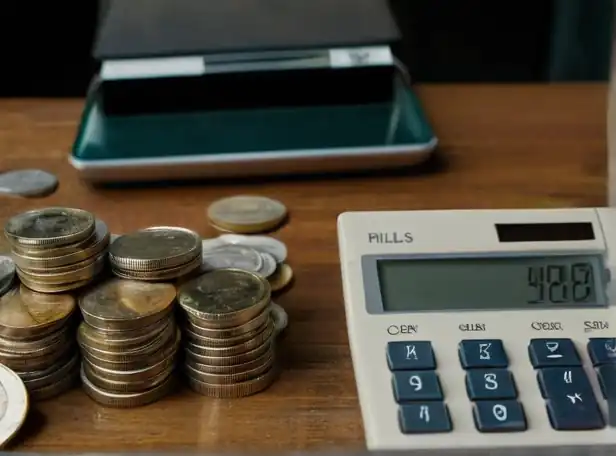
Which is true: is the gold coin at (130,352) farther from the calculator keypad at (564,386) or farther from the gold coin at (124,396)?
the calculator keypad at (564,386)

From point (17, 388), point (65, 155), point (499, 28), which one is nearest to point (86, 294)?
point (17, 388)

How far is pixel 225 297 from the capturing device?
18.0 inches

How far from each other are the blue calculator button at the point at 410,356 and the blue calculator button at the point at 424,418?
22 millimetres

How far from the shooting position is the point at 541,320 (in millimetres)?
467

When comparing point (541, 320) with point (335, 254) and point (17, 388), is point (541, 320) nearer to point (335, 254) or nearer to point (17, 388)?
point (335, 254)

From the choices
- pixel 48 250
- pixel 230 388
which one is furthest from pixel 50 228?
pixel 230 388

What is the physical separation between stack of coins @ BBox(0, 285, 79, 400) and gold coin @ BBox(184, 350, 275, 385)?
6 centimetres

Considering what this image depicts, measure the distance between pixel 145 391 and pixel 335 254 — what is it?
0.17 metres

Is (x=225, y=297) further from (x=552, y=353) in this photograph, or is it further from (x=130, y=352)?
(x=552, y=353)

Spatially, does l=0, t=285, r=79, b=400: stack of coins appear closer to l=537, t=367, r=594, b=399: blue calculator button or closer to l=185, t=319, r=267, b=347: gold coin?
l=185, t=319, r=267, b=347: gold coin

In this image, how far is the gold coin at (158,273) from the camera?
0.46 m

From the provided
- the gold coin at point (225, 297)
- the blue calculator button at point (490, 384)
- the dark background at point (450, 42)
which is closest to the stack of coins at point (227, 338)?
the gold coin at point (225, 297)

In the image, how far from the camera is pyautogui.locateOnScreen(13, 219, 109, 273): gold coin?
1.48 ft

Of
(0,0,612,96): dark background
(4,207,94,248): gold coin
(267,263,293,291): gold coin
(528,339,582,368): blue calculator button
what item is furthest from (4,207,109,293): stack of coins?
(0,0,612,96): dark background
